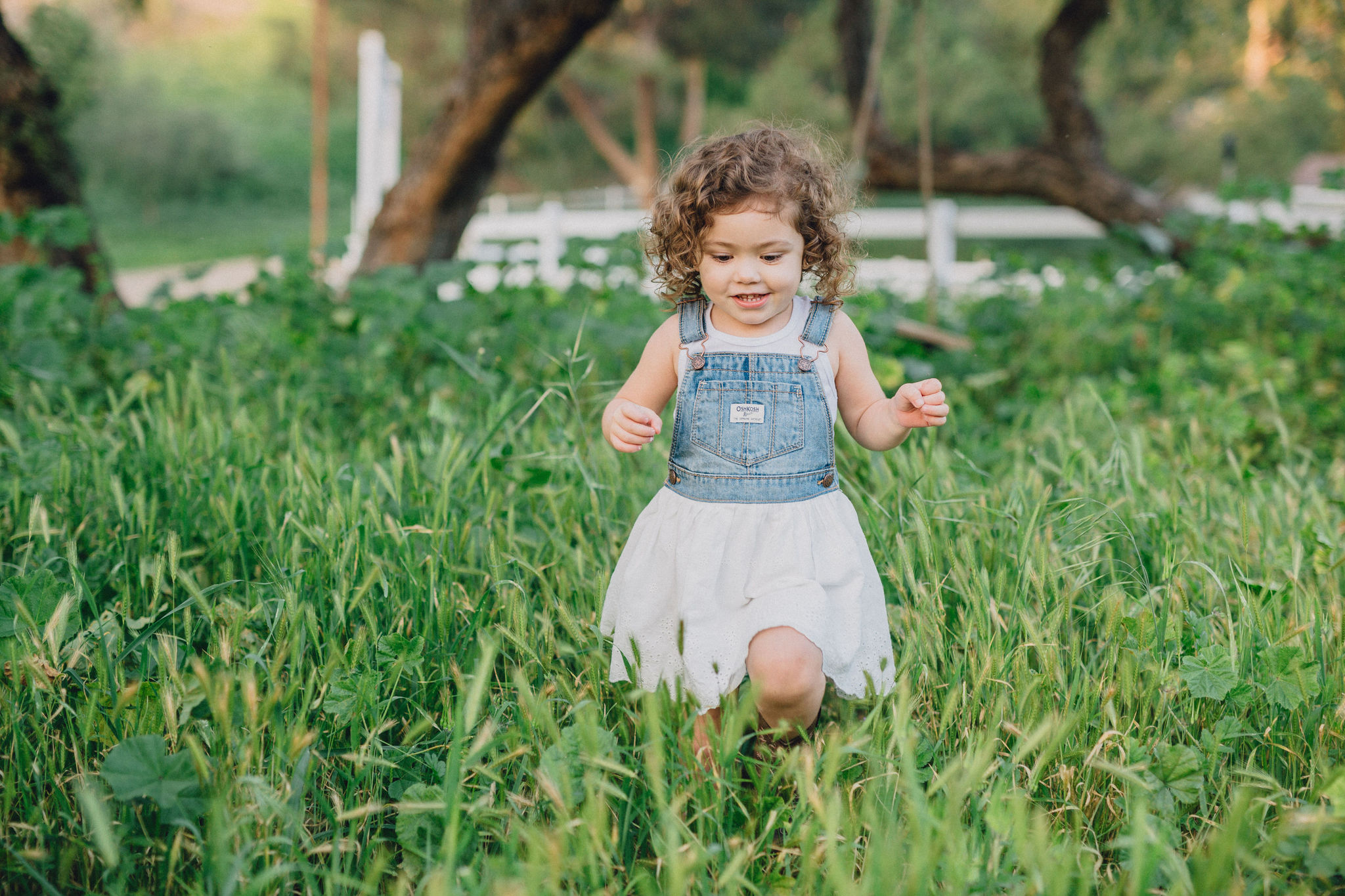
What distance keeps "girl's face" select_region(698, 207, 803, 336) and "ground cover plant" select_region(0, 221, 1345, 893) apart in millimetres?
461

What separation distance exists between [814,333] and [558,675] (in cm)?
70

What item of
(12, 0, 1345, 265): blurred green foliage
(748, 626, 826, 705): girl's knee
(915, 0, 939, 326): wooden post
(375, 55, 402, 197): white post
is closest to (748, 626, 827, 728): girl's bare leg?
(748, 626, 826, 705): girl's knee

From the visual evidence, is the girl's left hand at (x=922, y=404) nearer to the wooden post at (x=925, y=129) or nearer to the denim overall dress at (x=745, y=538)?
the denim overall dress at (x=745, y=538)

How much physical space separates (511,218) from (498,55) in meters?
7.33

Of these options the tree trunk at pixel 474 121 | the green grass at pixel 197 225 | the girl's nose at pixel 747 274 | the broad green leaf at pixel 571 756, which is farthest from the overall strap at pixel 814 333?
the green grass at pixel 197 225

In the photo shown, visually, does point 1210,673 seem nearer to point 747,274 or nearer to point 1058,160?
point 747,274

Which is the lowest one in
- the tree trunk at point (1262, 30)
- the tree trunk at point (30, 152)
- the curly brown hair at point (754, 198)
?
the curly brown hair at point (754, 198)

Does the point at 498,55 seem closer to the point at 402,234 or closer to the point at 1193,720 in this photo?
the point at 402,234

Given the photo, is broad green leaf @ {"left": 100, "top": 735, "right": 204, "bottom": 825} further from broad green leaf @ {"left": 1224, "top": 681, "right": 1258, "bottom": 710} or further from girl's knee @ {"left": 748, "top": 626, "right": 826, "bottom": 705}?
broad green leaf @ {"left": 1224, "top": 681, "right": 1258, "bottom": 710}

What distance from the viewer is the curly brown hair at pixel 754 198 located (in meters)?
1.53

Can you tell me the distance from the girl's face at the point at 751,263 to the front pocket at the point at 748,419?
10 cm

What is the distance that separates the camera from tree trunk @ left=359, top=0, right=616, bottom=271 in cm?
448

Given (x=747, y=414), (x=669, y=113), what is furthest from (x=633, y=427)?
(x=669, y=113)

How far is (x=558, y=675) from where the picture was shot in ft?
5.17
